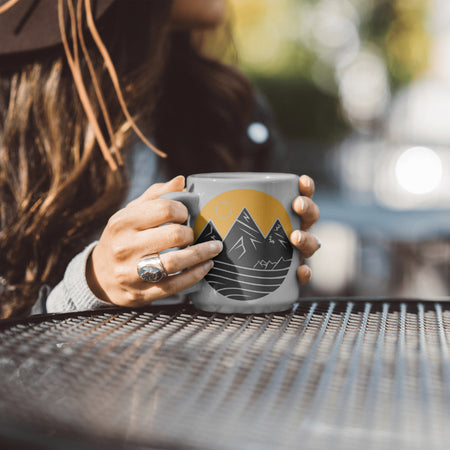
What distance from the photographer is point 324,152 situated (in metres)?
1.63

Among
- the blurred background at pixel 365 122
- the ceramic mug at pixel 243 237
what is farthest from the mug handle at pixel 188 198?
the blurred background at pixel 365 122

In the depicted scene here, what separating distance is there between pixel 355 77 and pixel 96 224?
1.17m

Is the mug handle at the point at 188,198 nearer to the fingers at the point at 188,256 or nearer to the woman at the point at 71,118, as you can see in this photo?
the fingers at the point at 188,256

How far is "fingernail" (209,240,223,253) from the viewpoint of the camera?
541 mm

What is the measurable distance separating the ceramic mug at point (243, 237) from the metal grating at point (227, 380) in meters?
0.02

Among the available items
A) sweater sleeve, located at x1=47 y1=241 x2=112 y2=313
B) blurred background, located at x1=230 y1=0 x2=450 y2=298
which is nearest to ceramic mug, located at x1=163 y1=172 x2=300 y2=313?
sweater sleeve, located at x1=47 y1=241 x2=112 y2=313

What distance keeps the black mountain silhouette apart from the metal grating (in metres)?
0.03

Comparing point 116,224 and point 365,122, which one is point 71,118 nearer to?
point 116,224

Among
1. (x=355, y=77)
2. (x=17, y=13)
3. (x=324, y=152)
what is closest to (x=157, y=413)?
(x=17, y=13)

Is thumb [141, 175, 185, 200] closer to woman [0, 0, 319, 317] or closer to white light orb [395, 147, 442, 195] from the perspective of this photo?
woman [0, 0, 319, 317]

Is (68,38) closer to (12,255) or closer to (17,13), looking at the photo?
(17,13)

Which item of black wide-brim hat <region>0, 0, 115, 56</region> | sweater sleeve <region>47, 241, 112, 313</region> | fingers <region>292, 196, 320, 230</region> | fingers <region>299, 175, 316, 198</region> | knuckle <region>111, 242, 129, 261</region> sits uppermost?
black wide-brim hat <region>0, 0, 115, 56</region>

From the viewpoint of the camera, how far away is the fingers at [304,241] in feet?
1.88

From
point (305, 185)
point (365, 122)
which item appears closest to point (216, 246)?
point (305, 185)
